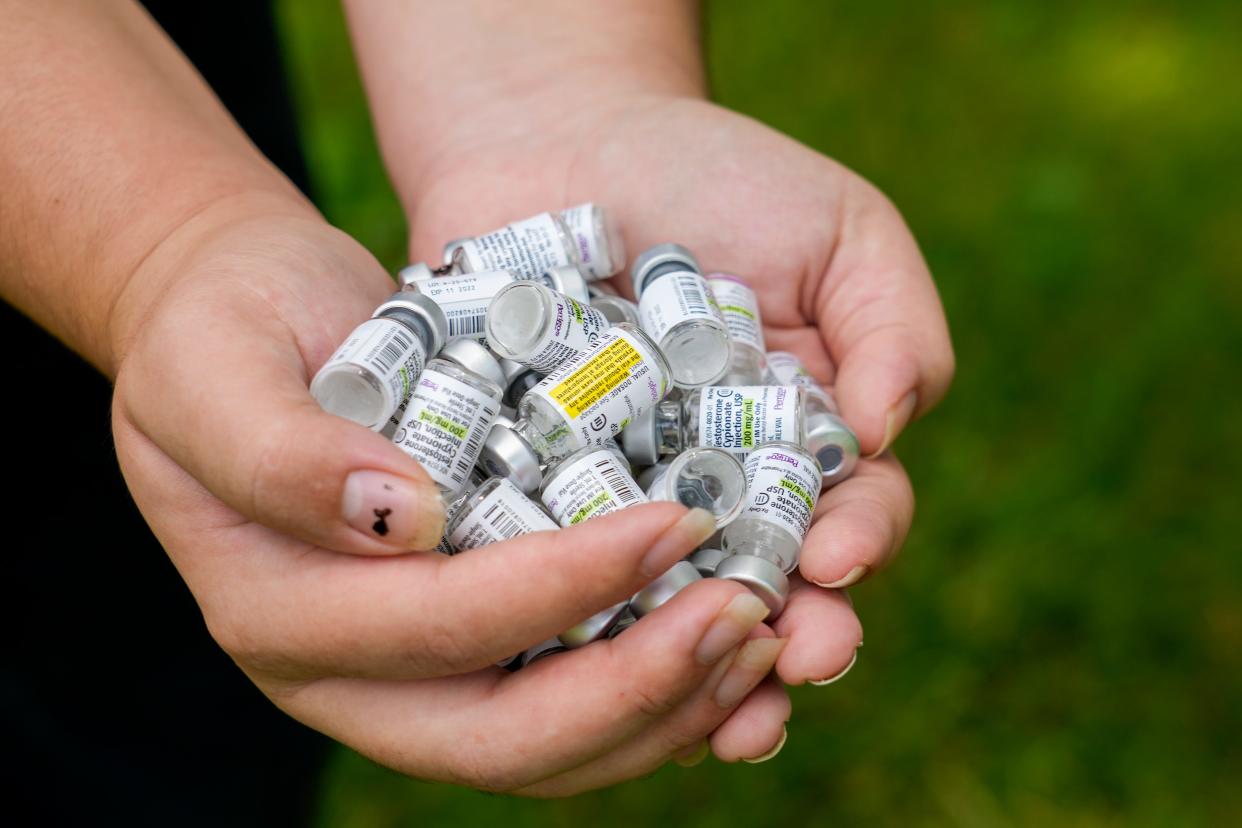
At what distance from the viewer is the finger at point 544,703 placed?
2250 mm

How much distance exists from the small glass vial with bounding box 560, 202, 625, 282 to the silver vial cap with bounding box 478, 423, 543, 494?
28.9 inches

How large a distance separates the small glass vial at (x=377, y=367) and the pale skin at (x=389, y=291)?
0.09 metres

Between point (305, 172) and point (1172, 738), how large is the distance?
12.8ft

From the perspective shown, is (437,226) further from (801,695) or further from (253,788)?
(801,695)

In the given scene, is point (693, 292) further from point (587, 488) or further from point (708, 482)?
point (587, 488)

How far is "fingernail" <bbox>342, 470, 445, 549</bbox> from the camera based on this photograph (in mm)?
2199

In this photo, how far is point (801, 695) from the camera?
14.9ft

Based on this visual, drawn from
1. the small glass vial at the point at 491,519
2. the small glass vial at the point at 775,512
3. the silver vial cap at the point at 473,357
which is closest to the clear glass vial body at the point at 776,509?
the small glass vial at the point at 775,512

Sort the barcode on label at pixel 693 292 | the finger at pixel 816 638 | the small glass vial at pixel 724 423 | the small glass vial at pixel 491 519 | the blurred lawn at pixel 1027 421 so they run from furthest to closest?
the blurred lawn at pixel 1027 421 < the barcode on label at pixel 693 292 < the small glass vial at pixel 724 423 < the small glass vial at pixel 491 519 < the finger at pixel 816 638

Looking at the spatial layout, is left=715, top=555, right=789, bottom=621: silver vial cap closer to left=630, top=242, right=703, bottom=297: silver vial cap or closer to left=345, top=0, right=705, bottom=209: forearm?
left=630, top=242, right=703, bottom=297: silver vial cap

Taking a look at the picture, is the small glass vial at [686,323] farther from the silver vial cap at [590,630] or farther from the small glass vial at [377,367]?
the silver vial cap at [590,630]

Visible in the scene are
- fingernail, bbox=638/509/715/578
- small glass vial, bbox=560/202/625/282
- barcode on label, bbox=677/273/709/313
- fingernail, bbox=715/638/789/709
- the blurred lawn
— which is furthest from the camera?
the blurred lawn

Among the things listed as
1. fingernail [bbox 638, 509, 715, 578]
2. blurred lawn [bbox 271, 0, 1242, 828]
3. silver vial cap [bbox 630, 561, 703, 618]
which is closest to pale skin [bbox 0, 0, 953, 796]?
fingernail [bbox 638, 509, 715, 578]

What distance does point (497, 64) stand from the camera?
418 cm
